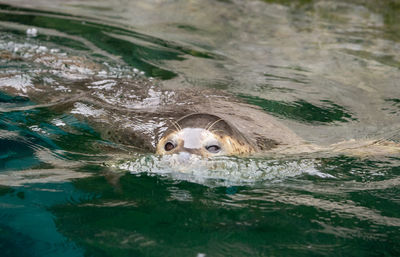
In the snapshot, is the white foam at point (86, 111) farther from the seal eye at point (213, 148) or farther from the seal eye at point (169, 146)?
the seal eye at point (213, 148)

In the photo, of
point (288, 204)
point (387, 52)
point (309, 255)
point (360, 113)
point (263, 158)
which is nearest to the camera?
point (309, 255)

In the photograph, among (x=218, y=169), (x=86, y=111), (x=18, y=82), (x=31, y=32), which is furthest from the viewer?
(x=31, y=32)

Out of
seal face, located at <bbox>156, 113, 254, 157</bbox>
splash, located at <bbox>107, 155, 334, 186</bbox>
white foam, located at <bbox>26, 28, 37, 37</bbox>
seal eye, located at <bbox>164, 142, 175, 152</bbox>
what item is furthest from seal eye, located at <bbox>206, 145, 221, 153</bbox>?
white foam, located at <bbox>26, 28, 37, 37</bbox>

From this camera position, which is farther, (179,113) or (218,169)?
(179,113)

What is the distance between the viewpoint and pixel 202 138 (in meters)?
4.32

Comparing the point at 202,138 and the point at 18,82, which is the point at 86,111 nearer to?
the point at 18,82

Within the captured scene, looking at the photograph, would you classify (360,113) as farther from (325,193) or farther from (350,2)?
(350,2)

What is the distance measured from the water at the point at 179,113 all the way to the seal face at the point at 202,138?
21 centimetres

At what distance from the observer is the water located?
298 centimetres

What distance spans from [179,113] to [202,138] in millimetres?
1107

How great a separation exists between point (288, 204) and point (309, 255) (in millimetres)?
671

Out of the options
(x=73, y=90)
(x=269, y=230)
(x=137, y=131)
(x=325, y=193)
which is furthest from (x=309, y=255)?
(x=73, y=90)

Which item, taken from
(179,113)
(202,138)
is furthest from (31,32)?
(202,138)

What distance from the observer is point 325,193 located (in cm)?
364
